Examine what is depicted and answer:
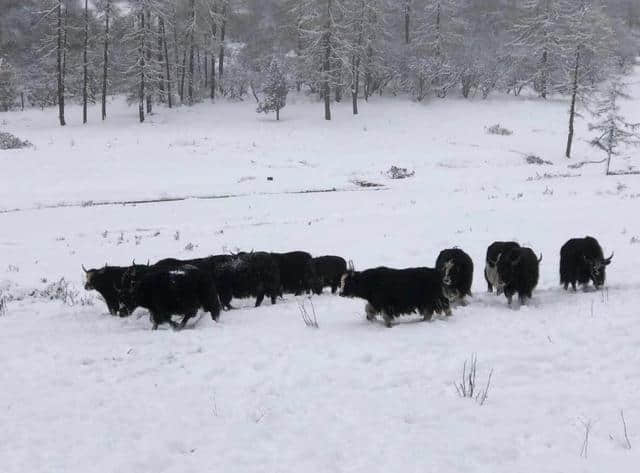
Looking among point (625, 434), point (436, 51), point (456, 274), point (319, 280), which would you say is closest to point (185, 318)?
point (319, 280)

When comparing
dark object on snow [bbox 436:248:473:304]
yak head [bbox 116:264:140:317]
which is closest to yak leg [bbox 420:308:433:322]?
dark object on snow [bbox 436:248:473:304]

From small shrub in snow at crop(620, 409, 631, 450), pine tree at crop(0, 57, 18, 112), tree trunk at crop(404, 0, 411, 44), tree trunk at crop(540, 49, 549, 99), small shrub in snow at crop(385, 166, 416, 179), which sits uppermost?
tree trunk at crop(404, 0, 411, 44)

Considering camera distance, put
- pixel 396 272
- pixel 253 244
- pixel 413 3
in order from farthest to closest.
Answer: pixel 413 3, pixel 253 244, pixel 396 272

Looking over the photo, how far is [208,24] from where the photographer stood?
50250 mm

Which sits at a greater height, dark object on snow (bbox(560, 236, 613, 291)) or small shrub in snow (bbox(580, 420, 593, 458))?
dark object on snow (bbox(560, 236, 613, 291))

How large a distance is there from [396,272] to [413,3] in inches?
2245

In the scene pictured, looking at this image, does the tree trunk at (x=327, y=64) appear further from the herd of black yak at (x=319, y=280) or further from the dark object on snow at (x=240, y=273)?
the dark object on snow at (x=240, y=273)

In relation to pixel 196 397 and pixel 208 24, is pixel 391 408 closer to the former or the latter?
pixel 196 397

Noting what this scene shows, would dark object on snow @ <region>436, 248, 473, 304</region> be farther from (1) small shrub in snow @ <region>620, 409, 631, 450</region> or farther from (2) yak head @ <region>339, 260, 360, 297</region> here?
(1) small shrub in snow @ <region>620, 409, 631, 450</region>

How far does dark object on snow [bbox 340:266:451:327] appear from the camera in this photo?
759 centimetres

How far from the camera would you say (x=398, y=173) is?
99.5 ft

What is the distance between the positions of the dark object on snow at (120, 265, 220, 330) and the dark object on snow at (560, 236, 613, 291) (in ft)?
19.8

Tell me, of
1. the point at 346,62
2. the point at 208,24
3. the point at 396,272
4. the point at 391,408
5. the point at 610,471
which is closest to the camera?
the point at 610,471

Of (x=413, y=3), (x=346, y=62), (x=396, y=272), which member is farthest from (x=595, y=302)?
(x=413, y=3)
